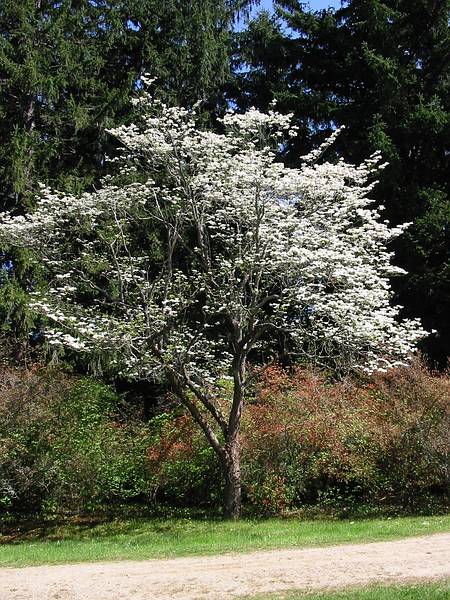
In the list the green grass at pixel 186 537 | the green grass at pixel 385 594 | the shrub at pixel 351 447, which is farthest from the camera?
the shrub at pixel 351 447

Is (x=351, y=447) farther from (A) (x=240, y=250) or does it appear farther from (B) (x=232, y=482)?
(A) (x=240, y=250)

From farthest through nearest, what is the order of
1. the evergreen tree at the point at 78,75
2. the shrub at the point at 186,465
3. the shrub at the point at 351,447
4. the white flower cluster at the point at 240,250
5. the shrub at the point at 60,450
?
the evergreen tree at the point at 78,75
the shrub at the point at 186,465
the shrub at the point at 60,450
the shrub at the point at 351,447
the white flower cluster at the point at 240,250

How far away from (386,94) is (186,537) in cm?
1411

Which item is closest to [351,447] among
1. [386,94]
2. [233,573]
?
[233,573]

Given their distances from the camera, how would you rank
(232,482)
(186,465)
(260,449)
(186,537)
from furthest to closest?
(186,465) → (260,449) → (232,482) → (186,537)

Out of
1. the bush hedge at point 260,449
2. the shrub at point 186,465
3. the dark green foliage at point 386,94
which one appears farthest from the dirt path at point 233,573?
the dark green foliage at point 386,94

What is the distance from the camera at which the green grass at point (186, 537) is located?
30.0 ft

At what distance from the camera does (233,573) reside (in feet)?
23.7

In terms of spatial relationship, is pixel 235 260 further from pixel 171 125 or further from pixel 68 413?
pixel 68 413

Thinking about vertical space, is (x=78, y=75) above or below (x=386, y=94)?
above

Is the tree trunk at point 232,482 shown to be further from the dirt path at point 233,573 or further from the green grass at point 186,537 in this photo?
the dirt path at point 233,573

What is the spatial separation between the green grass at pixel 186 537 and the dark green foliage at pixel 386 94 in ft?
29.5

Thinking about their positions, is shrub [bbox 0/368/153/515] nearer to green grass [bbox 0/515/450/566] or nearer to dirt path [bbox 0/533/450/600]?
green grass [bbox 0/515/450/566]

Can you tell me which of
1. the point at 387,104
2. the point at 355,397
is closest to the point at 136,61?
the point at 387,104
